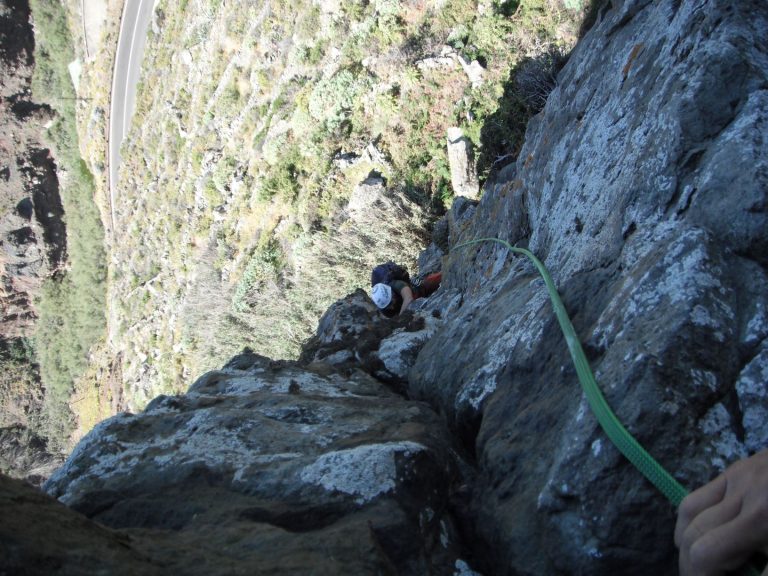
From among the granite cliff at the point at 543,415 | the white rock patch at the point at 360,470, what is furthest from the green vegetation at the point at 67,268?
the white rock patch at the point at 360,470

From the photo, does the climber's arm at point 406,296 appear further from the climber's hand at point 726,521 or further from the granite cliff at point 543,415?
the climber's hand at point 726,521

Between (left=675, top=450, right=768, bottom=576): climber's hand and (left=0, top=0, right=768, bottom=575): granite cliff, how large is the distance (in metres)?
0.26

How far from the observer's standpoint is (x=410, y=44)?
Answer: 1241 centimetres

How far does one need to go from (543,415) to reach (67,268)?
3039 cm

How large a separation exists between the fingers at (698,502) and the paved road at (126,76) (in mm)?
26442

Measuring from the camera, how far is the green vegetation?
27812 mm

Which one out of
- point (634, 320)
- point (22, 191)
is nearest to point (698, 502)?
point (634, 320)

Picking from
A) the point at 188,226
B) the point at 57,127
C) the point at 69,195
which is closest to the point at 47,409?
the point at 69,195

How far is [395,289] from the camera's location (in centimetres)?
755

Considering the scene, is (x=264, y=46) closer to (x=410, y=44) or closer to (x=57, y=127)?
(x=410, y=44)

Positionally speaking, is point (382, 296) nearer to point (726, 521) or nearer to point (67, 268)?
point (726, 521)

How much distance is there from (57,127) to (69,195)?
130 inches

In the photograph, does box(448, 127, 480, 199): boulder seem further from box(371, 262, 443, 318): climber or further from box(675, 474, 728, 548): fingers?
box(675, 474, 728, 548): fingers

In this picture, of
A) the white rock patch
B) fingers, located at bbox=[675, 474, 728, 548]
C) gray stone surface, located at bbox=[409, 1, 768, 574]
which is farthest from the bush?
fingers, located at bbox=[675, 474, 728, 548]
